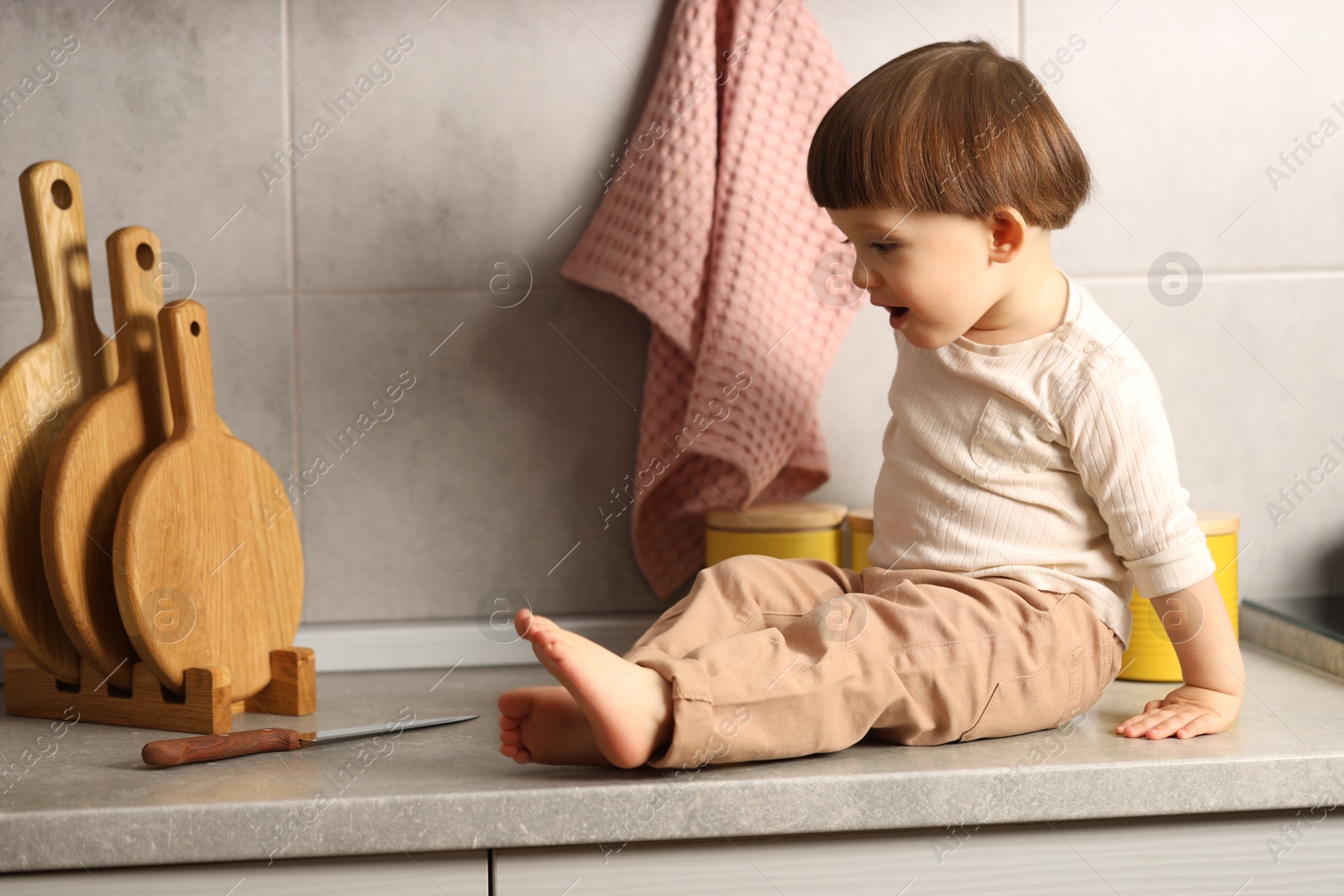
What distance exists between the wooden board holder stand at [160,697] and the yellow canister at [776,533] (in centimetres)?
34

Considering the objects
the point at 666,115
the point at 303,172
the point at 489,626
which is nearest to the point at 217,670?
the point at 489,626

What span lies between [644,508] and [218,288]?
1.41ft

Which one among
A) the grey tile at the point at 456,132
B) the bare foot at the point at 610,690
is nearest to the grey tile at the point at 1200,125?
the grey tile at the point at 456,132

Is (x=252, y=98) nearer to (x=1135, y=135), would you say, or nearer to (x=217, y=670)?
(x=217, y=670)

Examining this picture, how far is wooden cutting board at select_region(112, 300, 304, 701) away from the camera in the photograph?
0.77 meters

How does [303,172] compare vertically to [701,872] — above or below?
above

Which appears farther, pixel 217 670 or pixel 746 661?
pixel 217 670

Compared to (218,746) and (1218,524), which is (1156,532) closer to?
(1218,524)

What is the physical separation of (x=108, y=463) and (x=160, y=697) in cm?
17

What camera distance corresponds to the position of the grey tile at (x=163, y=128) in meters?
0.99

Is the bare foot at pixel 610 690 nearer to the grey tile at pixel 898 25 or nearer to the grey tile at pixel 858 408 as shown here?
the grey tile at pixel 858 408

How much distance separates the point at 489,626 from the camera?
1.04m

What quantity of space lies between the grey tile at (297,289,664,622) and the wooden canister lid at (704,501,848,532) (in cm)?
13

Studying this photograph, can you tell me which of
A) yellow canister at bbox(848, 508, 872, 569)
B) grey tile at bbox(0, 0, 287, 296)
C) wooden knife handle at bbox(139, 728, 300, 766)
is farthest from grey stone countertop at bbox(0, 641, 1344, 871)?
grey tile at bbox(0, 0, 287, 296)
